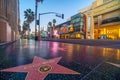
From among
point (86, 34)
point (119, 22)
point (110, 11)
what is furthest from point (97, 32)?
point (119, 22)

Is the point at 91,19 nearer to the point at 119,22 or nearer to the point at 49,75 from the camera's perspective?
the point at 119,22

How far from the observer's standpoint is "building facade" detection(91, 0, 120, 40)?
49156 mm

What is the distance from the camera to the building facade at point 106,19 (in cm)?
4916

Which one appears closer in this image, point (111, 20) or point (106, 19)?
point (111, 20)

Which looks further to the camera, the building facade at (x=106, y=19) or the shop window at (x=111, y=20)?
the building facade at (x=106, y=19)

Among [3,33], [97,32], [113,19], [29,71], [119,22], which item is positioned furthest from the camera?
[97,32]

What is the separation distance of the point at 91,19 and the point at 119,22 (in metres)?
17.8

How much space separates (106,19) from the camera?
5466 cm

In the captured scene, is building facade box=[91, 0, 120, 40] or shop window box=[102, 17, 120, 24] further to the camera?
building facade box=[91, 0, 120, 40]

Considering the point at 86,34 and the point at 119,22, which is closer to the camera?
the point at 119,22

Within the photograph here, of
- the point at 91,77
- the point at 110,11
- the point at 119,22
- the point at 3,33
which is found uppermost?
the point at 110,11

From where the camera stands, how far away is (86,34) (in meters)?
63.5

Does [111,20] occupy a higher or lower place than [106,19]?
lower

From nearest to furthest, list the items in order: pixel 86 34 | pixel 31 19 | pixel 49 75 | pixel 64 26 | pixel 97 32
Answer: pixel 49 75, pixel 97 32, pixel 86 34, pixel 31 19, pixel 64 26
